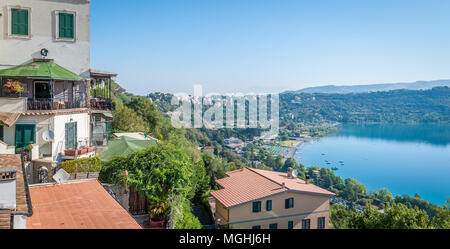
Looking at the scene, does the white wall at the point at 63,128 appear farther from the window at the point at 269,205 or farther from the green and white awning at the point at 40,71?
the window at the point at 269,205

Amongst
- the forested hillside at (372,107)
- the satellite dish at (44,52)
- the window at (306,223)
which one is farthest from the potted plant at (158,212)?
the forested hillside at (372,107)

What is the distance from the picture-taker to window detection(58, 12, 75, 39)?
48.5ft

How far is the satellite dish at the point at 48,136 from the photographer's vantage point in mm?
12492

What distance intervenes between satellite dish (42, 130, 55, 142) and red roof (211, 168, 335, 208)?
8253 mm

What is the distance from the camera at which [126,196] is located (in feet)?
35.3

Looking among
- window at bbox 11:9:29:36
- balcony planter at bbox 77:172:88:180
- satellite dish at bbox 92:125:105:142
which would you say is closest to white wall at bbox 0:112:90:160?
satellite dish at bbox 92:125:105:142

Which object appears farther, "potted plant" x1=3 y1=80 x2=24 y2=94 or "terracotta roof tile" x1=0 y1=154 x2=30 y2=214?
"potted plant" x1=3 y1=80 x2=24 y2=94

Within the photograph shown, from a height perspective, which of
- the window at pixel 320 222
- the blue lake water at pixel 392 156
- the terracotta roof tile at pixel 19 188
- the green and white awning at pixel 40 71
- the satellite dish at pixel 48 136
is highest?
the green and white awning at pixel 40 71

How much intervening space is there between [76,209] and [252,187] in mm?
11945

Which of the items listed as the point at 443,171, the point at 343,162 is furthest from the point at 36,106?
the point at 443,171

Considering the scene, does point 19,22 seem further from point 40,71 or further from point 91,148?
point 91,148

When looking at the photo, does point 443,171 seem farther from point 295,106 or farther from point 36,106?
point 36,106

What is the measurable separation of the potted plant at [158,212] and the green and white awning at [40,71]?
6.94 metres

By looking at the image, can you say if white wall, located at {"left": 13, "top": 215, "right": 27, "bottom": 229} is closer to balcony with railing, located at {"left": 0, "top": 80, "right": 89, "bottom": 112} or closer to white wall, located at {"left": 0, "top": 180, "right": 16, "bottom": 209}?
white wall, located at {"left": 0, "top": 180, "right": 16, "bottom": 209}
